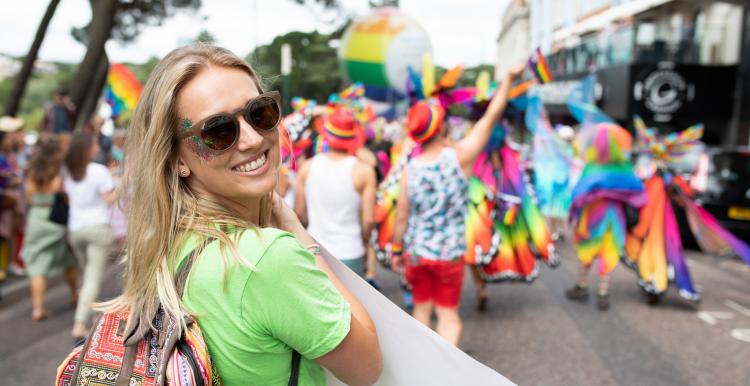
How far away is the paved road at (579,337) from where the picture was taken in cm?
455

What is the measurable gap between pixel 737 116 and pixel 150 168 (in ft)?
66.0

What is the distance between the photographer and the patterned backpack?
1175 mm

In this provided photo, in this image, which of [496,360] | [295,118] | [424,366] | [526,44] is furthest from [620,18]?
[424,366]

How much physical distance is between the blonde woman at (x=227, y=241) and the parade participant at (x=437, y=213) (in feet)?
8.96

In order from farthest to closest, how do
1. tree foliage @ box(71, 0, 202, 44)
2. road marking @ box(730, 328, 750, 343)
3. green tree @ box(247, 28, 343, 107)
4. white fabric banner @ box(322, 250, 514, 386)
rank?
tree foliage @ box(71, 0, 202, 44), green tree @ box(247, 28, 343, 107), road marking @ box(730, 328, 750, 343), white fabric banner @ box(322, 250, 514, 386)

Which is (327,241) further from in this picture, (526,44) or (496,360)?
(526,44)

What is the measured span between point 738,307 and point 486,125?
4308mm

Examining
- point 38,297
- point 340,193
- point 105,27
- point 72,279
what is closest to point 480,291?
point 340,193

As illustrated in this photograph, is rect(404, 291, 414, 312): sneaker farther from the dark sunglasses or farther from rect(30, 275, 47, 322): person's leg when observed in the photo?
the dark sunglasses

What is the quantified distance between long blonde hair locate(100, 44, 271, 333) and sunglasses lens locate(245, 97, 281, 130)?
0.10m

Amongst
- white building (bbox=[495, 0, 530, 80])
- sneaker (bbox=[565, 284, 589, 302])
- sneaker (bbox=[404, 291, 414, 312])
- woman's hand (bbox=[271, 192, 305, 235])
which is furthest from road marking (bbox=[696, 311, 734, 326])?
white building (bbox=[495, 0, 530, 80])

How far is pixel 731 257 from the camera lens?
366 inches

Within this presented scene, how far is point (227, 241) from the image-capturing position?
124cm

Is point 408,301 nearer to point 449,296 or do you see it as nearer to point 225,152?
point 449,296
